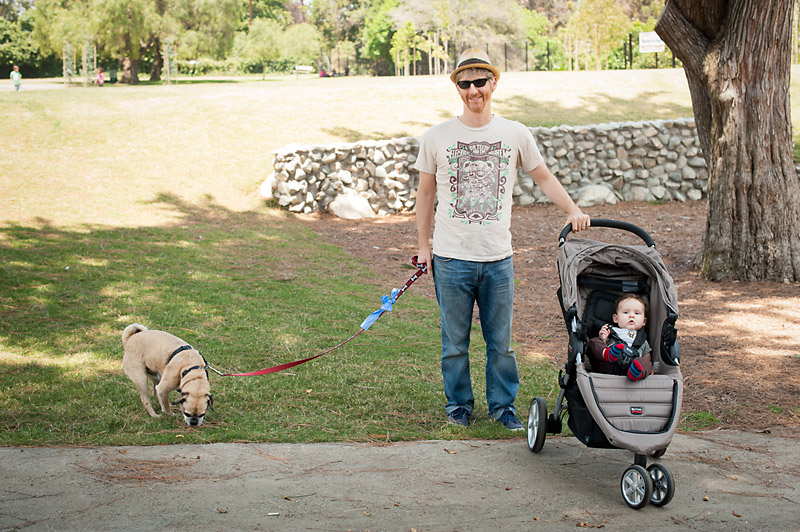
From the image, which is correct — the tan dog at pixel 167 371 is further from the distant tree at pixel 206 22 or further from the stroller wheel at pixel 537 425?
the distant tree at pixel 206 22

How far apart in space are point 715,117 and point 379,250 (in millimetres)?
5159

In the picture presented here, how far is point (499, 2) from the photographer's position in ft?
166

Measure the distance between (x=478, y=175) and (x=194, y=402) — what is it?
2.19 m

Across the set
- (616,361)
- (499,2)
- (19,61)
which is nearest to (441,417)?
(616,361)

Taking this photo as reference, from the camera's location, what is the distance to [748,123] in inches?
336

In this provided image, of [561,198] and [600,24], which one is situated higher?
[600,24]

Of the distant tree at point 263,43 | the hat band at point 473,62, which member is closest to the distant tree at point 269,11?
the distant tree at point 263,43

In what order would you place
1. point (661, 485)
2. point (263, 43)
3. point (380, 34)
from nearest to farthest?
point (661, 485), point (263, 43), point (380, 34)

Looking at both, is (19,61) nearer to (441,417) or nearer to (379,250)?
(379,250)

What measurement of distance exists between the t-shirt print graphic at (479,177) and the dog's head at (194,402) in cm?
191

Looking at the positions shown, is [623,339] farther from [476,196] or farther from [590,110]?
[590,110]

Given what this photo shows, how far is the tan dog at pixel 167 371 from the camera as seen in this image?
4445mm

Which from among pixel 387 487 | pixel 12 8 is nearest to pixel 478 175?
pixel 387 487

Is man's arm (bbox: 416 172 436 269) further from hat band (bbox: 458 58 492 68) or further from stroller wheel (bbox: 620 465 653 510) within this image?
stroller wheel (bbox: 620 465 653 510)
